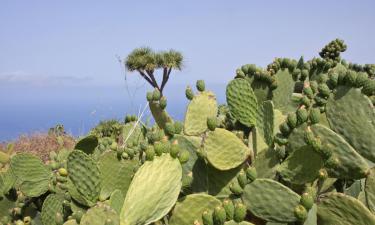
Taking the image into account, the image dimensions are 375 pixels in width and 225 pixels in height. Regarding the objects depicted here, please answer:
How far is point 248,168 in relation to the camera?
5.90 ft

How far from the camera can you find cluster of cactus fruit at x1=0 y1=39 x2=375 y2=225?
1728mm


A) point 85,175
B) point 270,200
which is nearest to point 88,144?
point 85,175

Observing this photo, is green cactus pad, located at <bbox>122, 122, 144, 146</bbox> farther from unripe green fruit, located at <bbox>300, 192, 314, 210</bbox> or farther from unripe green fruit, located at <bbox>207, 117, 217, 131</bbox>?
unripe green fruit, located at <bbox>300, 192, 314, 210</bbox>

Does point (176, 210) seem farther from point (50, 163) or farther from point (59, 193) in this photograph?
point (50, 163)

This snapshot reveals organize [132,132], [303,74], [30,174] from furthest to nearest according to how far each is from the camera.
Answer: [132,132] → [303,74] → [30,174]

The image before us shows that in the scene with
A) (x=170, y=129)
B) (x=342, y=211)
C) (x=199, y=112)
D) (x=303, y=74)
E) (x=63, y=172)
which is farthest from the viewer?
(x=303, y=74)

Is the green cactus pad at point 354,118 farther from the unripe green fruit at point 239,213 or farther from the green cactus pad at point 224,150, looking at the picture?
the unripe green fruit at point 239,213

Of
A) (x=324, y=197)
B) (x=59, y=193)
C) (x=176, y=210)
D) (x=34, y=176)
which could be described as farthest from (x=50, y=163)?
(x=324, y=197)

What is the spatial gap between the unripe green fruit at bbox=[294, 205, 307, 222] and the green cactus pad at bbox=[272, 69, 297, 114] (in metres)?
0.96

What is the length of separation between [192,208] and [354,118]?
0.69 metres

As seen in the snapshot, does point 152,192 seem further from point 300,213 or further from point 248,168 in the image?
point 300,213

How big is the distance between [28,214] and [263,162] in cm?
153

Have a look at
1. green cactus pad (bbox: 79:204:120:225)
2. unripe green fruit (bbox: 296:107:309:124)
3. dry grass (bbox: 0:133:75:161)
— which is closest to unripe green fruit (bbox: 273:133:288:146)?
unripe green fruit (bbox: 296:107:309:124)

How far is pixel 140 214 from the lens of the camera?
69.9 inches
